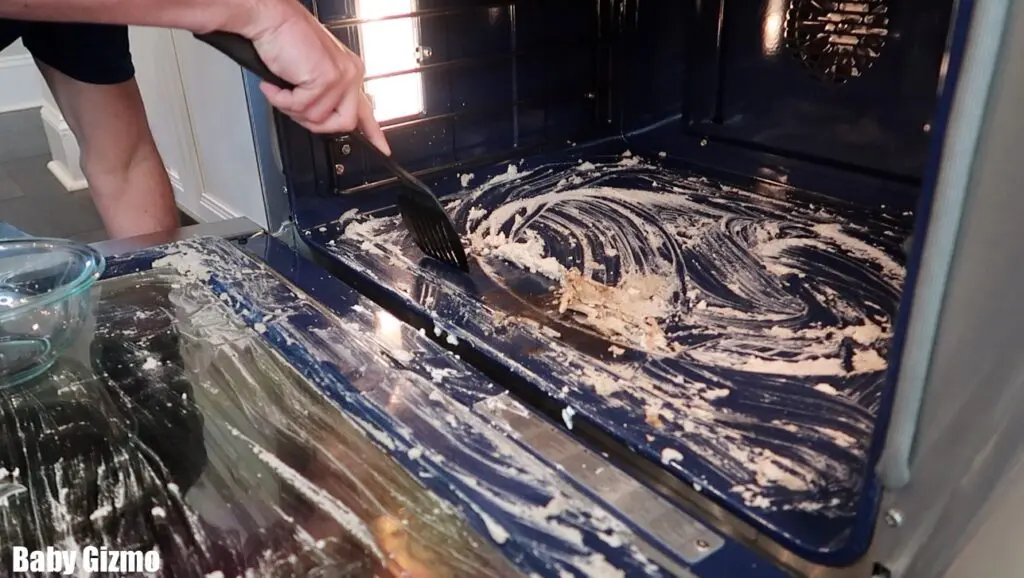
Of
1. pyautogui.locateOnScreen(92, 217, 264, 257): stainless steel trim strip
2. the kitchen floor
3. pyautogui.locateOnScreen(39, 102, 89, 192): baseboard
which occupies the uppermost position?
pyautogui.locateOnScreen(92, 217, 264, 257): stainless steel trim strip

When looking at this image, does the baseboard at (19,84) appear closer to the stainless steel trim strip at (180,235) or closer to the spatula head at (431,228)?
the stainless steel trim strip at (180,235)

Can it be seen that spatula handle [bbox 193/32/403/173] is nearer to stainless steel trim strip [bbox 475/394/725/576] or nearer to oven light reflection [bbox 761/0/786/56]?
Answer: stainless steel trim strip [bbox 475/394/725/576]

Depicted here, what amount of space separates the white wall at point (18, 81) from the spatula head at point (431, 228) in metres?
3.01

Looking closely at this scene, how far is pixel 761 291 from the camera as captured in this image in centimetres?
64

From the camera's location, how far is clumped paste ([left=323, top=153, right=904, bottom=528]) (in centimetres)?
44

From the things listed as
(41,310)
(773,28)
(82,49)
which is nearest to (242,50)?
(41,310)

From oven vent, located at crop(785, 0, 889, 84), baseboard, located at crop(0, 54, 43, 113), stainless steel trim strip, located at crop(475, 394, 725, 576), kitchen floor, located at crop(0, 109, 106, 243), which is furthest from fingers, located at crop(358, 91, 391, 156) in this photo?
baseboard, located at crop(0, 54, 43, 113)

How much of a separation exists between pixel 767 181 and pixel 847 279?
25 centimetres

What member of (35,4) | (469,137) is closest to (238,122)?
(469,137)

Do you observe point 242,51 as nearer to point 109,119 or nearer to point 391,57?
point 391,57

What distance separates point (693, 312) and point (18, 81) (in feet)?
11.3

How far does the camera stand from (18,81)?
3164mm

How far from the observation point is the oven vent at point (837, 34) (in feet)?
2.43

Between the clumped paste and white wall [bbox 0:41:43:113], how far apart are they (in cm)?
302
